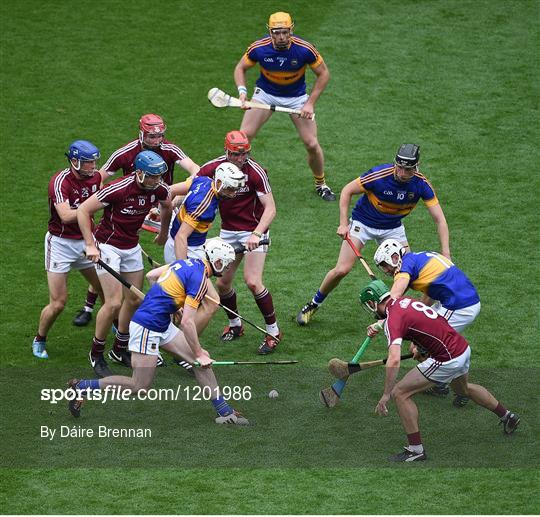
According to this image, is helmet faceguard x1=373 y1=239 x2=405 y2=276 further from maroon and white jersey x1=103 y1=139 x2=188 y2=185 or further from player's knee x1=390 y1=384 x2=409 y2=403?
maroon and white jersey x1=103 y1=139 x2=188 y2=185

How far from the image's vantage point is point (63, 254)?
12281 millimetres

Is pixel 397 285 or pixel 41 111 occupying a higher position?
pixel 397 285

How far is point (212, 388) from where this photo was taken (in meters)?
11.2

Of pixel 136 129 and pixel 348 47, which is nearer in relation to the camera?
pixel 136 129

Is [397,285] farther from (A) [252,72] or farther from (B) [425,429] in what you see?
(A) [252,72]

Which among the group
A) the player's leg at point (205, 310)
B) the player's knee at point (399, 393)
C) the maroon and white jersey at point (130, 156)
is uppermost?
the maroon and white jersey at point (130, 156)

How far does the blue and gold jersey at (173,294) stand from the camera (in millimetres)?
10914

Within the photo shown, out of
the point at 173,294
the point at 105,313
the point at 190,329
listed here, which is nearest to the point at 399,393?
the point at 190,329

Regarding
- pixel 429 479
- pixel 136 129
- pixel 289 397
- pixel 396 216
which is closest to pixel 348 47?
pixel 136 129

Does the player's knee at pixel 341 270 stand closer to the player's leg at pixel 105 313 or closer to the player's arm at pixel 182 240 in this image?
the player's arm at pixel 182 240

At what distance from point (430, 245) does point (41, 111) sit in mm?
6144

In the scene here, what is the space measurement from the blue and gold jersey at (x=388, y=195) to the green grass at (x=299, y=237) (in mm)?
1223

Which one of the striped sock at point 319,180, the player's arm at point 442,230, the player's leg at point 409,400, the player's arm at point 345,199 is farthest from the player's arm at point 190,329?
the striped sock at point 319,180

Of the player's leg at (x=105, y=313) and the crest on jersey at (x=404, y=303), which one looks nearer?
the crest on jersey at (x=404, y=303)
